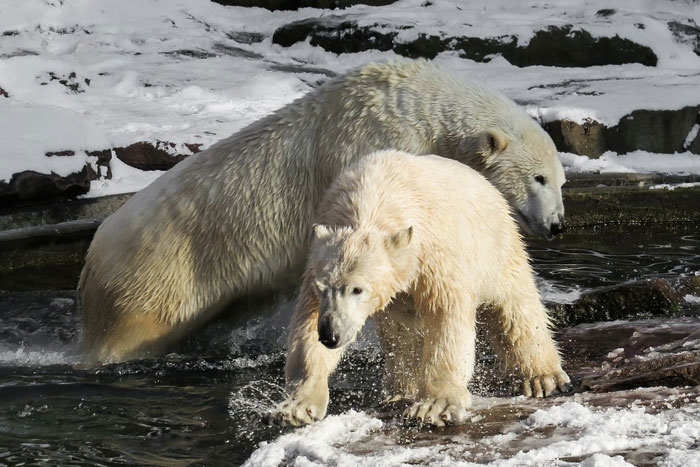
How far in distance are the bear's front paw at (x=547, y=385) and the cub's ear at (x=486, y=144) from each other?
1289 mm

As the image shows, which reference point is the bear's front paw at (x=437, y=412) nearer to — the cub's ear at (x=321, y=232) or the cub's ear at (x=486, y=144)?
the cub's ear at (x=321, y=232)

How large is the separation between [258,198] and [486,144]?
115cm

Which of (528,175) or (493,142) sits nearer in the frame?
(493,142)

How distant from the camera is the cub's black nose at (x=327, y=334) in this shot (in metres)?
3.19

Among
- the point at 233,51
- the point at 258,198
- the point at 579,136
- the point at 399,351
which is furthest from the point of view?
the point at 233,51

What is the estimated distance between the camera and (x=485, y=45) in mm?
11219

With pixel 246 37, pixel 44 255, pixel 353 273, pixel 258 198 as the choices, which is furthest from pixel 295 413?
pixel 246 37

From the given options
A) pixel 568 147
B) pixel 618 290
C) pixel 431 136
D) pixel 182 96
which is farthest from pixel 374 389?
pixel 182 96

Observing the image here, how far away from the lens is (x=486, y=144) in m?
4.94

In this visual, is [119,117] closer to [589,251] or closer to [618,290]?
[589,251]

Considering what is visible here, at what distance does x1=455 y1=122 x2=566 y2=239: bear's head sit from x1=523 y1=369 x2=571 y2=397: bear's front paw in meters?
1.15

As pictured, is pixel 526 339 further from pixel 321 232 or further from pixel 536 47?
pixel 536 47

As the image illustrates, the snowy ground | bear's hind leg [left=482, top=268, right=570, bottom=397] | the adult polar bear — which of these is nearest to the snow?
bear's hind leg [left=482, top=268, right=570, bottom=397]

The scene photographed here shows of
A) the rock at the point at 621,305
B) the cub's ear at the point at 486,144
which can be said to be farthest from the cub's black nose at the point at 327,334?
the rock at the point at 621,305
